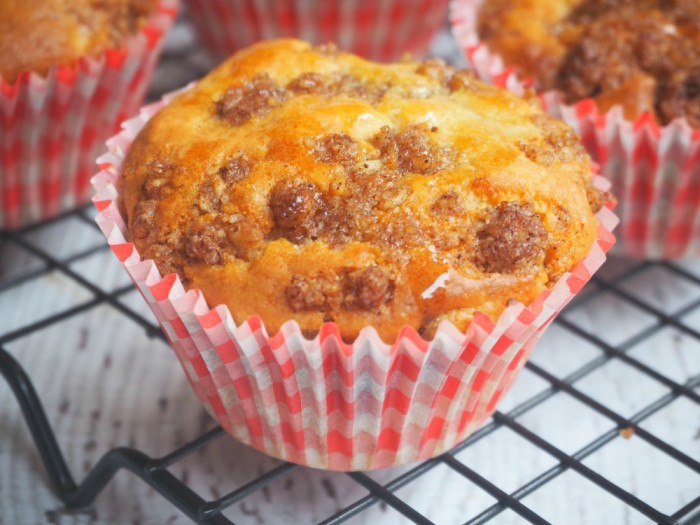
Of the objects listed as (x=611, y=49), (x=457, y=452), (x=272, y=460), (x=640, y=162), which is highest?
(x=611, y=49)

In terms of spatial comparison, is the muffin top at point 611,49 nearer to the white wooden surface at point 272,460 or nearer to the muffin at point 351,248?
the muffin at point 351,248

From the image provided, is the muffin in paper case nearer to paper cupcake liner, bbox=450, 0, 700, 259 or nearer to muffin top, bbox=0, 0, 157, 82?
paper cupcake liner, bbox=450, 0, 700, 259

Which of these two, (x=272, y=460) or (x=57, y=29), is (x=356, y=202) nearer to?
(x=272, y=460)

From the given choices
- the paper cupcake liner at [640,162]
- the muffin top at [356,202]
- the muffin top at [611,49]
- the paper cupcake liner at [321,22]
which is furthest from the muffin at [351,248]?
the paper cupcake liner at [321,22]

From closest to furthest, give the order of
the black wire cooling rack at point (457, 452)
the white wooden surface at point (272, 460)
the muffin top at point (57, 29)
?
the black wire cooling rack at point (457, 452)
the white wooden surface at point (272, 460)
the muffin top at point (57, 29)

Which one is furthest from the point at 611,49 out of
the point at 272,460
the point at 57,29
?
the point at 57,29

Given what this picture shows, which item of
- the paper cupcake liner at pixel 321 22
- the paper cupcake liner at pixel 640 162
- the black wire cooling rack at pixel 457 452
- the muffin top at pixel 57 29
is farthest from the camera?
the paper cupcake liner at pixel 321 22

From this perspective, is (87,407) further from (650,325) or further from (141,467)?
(650,325)
